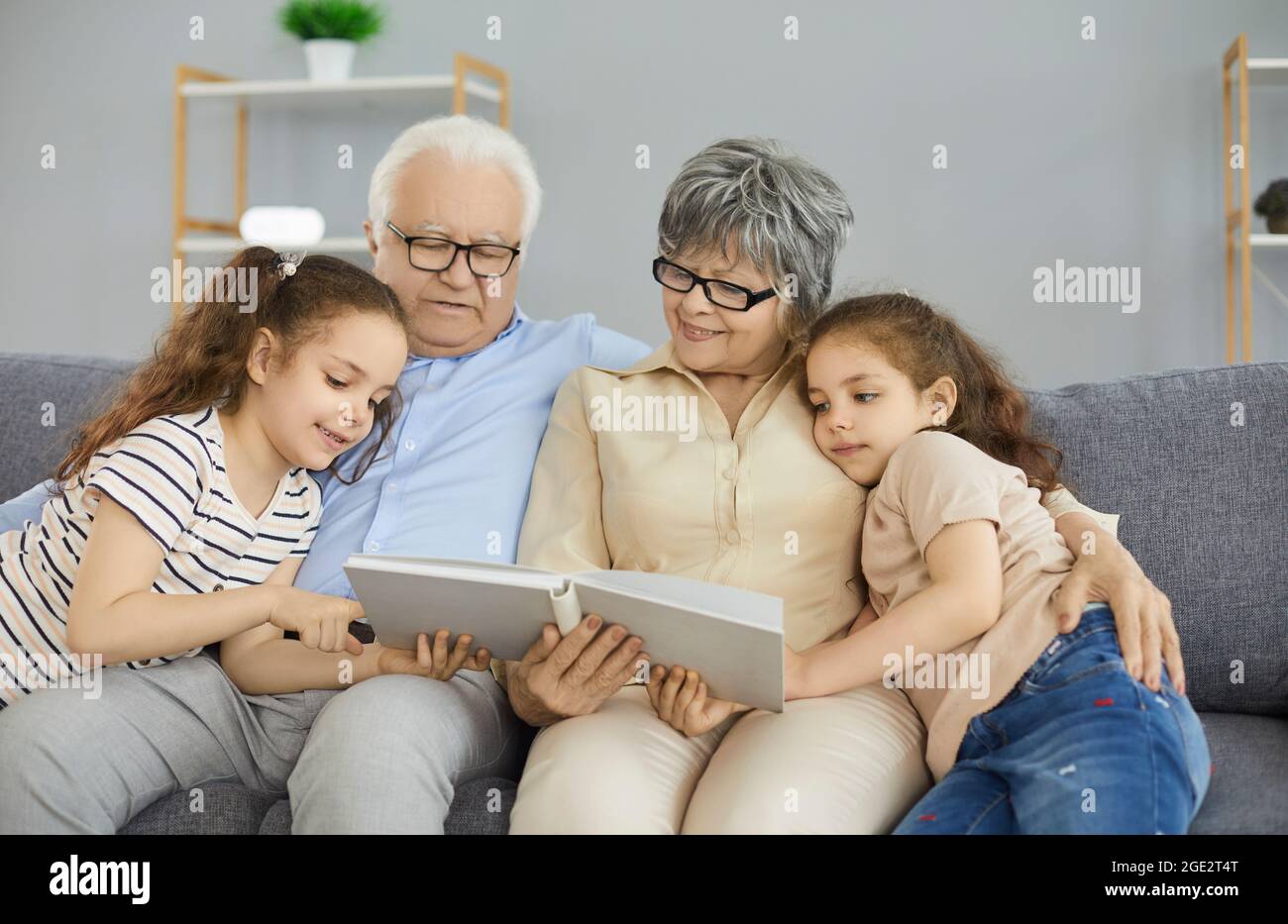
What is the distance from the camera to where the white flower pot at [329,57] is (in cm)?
384

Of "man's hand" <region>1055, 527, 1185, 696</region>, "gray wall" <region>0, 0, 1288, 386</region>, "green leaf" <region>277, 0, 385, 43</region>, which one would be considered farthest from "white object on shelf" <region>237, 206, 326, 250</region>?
"man's hand" <region>1055, 527, 1185, 696</region>

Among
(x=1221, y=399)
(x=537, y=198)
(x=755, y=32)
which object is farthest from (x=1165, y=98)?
(x=537, y=198)

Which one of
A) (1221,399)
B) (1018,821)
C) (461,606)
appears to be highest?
(1221,399)

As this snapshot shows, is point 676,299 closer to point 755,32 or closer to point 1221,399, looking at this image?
point 1221,399

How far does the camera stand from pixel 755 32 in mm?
3812

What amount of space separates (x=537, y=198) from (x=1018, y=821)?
53.0 inches

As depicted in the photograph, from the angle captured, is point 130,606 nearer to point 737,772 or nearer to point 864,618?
point 737,772

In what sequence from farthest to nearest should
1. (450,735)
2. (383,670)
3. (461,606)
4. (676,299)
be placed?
(676,299), (383,670), (450,735), (461,606)

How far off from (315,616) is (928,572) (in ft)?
2.56

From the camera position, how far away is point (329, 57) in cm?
384

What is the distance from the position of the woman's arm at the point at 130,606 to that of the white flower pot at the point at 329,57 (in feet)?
8.79

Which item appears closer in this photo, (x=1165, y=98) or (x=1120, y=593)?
(x=1120, y=593)

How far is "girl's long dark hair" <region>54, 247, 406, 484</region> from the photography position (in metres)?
1.66

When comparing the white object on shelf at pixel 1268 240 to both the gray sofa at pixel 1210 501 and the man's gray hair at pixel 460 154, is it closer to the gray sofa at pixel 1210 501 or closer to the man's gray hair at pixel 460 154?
the gray sofa at pixel 1210 501
